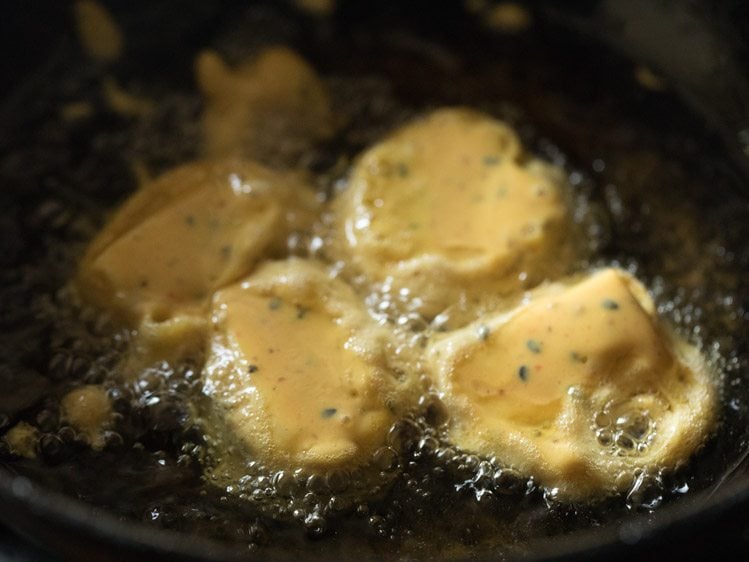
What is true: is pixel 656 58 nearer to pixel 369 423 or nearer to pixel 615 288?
pixel 615 288

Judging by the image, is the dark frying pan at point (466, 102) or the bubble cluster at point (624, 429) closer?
the bubble cluster at point (624, 429)

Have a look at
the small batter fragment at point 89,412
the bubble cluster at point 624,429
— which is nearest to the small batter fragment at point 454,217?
the bubble cluster at point 624,429

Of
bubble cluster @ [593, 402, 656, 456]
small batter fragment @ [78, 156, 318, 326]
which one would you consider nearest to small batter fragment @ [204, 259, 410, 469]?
small batter fragment @ [78, 156, 318, 326]

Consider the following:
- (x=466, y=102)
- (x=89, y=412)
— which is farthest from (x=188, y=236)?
(x=466, y=102)

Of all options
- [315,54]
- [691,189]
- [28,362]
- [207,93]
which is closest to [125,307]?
[28,362]

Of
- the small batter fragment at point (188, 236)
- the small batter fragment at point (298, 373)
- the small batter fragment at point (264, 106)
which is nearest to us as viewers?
the small batter fragment at point (298, 373)

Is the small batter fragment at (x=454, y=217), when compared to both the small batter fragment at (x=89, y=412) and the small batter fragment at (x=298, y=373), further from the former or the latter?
the small batter fragment at (x=89, y=412)

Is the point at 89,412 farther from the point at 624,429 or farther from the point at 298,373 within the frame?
the point at 624,429
